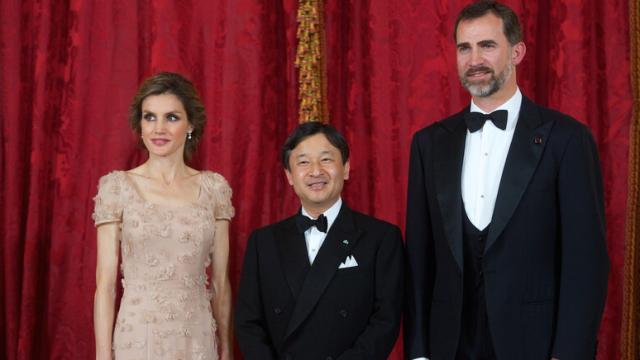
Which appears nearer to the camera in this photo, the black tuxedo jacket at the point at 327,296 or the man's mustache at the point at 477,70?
the man's mustache at the point at 477,70

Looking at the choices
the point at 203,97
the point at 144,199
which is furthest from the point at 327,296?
the point at 203,97

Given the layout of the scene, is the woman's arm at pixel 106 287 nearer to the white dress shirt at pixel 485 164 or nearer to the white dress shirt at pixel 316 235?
the white dress shirt at pixel 316 235

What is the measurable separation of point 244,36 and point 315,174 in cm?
113

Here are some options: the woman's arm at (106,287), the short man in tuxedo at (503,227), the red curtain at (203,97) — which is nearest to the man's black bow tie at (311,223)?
the short man in tuxedo at (503,227)

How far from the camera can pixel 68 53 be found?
368cm

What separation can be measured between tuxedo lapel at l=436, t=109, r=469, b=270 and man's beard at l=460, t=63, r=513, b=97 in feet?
0.40

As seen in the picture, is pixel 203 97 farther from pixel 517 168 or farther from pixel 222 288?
pixel 517 168

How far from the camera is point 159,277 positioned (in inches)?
110

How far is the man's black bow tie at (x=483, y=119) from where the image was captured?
7.69 ft

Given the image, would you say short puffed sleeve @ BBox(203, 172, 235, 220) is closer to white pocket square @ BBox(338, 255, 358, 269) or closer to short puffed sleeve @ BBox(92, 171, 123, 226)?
short puffed sleeve @ BBox(92, 171, 123, 226)

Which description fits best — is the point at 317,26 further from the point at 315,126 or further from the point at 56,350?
the point at 56,350

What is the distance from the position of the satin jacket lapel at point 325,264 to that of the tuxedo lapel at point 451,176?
14.6 inches

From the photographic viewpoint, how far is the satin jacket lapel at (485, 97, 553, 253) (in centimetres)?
223

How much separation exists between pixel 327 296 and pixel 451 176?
54cm
